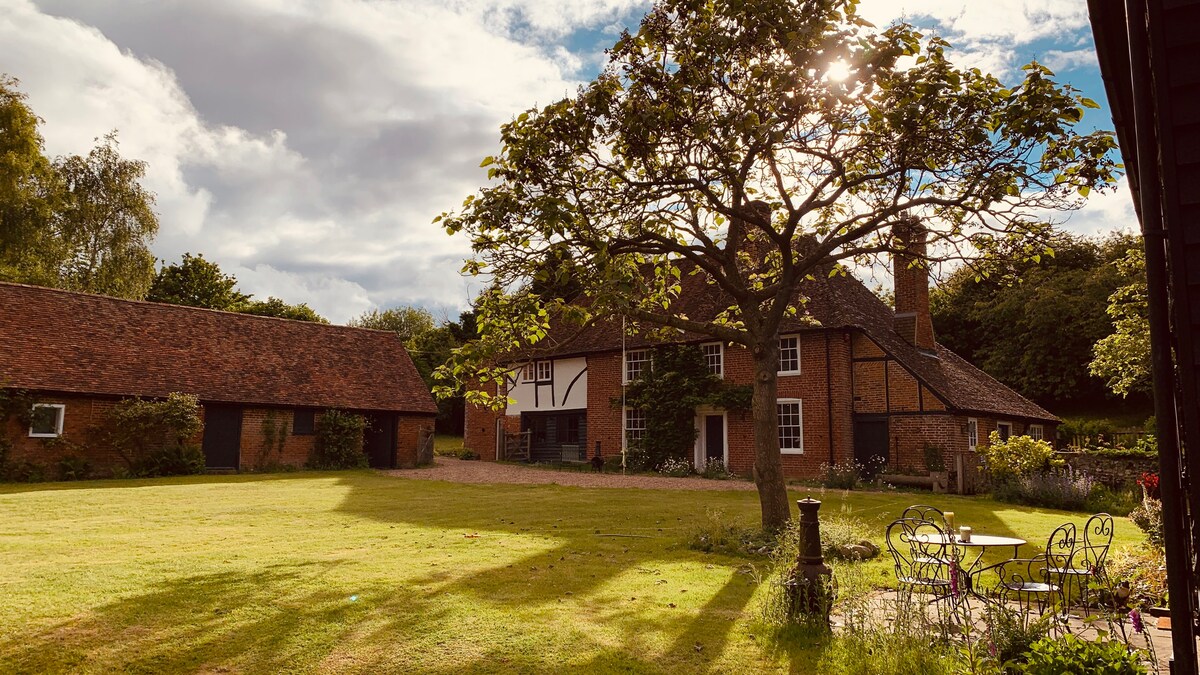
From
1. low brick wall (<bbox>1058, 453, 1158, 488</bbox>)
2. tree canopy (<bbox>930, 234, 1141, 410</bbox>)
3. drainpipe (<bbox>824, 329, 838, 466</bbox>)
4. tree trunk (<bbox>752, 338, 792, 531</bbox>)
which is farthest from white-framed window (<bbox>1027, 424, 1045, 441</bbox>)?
tree trunk (<bbox>752, 338, 792, 531</bbox>)

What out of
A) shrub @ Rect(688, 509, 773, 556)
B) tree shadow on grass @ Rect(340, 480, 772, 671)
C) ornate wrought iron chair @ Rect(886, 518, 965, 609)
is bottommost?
tree shadow on grass @ Rect(340, 480, 772, 671)

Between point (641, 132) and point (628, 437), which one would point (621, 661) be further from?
point (628, 437)

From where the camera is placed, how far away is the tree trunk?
11.3 metres

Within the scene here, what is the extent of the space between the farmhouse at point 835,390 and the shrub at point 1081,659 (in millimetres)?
18030

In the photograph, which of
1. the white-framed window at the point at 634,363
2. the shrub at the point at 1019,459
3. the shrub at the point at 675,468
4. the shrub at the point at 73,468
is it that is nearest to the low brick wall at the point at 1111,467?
the shrub at the point at 1019,459

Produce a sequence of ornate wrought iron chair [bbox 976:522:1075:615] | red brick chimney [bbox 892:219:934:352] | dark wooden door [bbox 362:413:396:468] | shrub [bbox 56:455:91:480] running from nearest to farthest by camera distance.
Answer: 1. ornate wrought iron chair [bbox 976:522:1075:615]
2. shrub [bbox 56:455:91:480]
3. red brick chimney [bbox 892:219:934:352]
4. dark wooden door [bbox 362:413:396:468]

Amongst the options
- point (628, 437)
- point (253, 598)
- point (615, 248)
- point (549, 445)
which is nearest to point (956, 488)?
point (628, 437)

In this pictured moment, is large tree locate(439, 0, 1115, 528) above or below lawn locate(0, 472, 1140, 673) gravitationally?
above

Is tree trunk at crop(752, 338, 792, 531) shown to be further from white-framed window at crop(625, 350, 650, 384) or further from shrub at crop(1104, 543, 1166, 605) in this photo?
white-framed window at crop(625, 350, 650, 384)

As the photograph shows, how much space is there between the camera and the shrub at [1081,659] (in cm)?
404

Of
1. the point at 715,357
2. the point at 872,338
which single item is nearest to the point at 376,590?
the point at 872,338

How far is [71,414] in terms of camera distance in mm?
22859

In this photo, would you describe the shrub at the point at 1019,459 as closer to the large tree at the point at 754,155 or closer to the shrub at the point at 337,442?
the large tree at the point at 754,155

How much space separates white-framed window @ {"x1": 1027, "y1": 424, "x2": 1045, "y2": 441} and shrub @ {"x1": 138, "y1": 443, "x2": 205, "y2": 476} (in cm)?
3180
